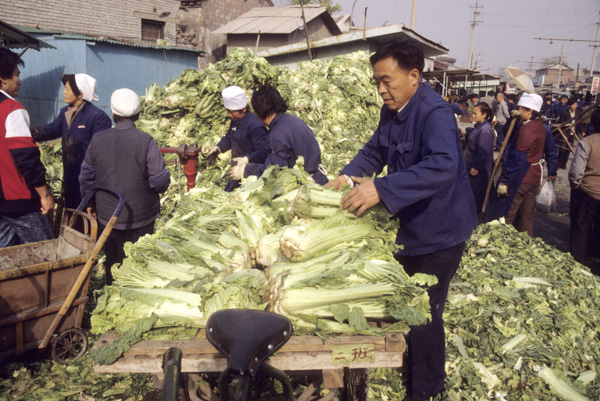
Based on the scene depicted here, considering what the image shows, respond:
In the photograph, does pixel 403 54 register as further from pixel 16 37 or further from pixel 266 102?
pixel 16 37

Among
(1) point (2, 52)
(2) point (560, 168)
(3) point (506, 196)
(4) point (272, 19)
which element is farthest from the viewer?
(4) point (272, 19)

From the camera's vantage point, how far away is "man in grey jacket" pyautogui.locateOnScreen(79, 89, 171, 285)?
4.48 m

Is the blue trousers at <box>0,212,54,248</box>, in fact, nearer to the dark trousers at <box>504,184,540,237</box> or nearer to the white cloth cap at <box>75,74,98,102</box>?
the white cloth cap at <box>75,74,98,102</box>

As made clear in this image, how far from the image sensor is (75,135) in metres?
5.41

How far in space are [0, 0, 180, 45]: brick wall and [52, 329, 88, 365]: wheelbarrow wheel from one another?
16.3 metres

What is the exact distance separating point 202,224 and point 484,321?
3.40 m

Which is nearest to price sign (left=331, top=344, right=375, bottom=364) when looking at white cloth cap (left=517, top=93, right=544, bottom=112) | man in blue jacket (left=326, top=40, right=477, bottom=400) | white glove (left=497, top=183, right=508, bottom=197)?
man in blue jacket (left=326, top=40, right=477, bottom=400)

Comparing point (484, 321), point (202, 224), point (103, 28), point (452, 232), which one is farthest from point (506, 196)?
point (103, 28)

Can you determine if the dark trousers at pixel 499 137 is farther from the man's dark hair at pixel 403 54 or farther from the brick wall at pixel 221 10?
the brick wall at pixel 221 10

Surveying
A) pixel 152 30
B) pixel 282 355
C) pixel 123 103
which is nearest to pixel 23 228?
pixel 123 103

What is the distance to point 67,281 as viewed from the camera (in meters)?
4.01

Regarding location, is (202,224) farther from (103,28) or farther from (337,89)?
(103,28)

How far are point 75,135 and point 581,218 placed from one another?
8.06 meters

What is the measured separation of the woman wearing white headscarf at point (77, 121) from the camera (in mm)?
5328
